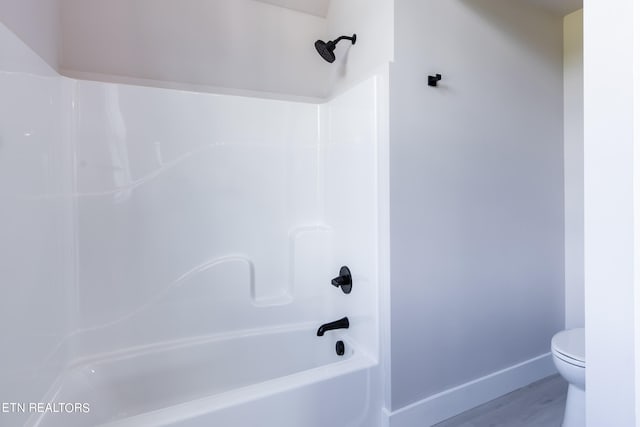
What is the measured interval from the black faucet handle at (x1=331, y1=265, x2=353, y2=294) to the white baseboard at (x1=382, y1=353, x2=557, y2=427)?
640mm

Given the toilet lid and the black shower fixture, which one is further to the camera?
the black shower fixture

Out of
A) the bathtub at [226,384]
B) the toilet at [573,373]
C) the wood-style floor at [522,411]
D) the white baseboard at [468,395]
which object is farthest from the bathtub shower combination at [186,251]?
the toilet at [573,373]

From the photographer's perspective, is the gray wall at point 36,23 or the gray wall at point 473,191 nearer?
the gray wall at point 36,23

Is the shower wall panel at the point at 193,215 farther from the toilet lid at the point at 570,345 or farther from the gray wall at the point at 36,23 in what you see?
the toilet lid at the point at 570,345

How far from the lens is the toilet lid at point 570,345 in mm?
1424

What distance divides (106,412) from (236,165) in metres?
1.43

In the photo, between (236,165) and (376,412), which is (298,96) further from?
(376,412)

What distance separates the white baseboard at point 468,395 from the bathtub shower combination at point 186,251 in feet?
→ 0.59

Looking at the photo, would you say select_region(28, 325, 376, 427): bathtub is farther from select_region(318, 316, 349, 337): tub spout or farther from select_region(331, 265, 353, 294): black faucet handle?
select_region(331, 265, 353, 294): black faucet handle

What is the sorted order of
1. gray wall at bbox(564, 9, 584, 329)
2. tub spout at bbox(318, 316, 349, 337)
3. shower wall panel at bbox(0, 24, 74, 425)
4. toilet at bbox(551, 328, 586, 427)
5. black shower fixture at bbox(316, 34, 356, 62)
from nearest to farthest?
1. shower wall panel at bbox(0, 24, 74, 425)
2. toilet at bbox(551, 328, 586, 427)
3. tub spout at bbox(318, 316, 349, 337)
4. black shower fixture at bbox(316, 34, 356, 62)
5. gray wall at bbox(564, 9, 584, 329)

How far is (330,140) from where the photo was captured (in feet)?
6.73

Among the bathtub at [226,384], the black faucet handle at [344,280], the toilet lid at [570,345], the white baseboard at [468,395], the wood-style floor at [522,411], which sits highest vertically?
the black faucet handle at [344,280]

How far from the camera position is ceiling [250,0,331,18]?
2154 mm

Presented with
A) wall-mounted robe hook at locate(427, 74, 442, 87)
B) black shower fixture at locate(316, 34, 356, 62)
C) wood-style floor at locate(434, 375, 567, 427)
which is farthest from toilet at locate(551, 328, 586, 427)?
black shower fixture at locate(316, 34, 356, 62)
